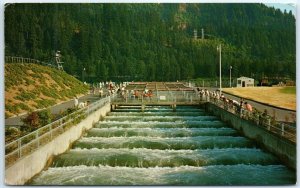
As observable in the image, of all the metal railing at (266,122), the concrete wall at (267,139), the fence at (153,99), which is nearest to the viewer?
the concrete wall at (267,139)

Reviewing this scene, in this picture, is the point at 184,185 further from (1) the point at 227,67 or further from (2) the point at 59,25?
(1) the point at 227,67

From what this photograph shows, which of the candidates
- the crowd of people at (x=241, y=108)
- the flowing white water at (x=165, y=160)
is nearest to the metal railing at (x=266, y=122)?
the crowd of people at (x=241, y=108)

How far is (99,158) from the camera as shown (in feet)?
55.0

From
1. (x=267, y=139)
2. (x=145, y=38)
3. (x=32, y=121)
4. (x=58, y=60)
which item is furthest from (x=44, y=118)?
(x=145, y=38)

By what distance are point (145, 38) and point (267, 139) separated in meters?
25.1

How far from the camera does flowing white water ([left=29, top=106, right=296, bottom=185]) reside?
→ 14.3m

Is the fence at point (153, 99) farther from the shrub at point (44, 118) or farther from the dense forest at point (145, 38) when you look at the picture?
the shrub at point (44, 118)

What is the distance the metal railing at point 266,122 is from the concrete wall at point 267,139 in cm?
16

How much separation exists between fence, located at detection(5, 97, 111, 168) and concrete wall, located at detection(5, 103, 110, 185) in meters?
0.17

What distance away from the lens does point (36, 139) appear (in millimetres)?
14953

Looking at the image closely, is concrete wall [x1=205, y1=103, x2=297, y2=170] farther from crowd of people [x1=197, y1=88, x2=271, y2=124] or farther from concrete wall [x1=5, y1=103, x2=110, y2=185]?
concrete wall [x1=5, y1=103, x2=110, y2=185]

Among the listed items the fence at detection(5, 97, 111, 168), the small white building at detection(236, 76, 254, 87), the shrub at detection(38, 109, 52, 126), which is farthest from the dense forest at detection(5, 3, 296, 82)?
the fence at detection(5, 97, 111, 168)

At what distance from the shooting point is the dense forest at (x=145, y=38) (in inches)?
710

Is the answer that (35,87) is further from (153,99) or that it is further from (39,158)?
(39,158)
